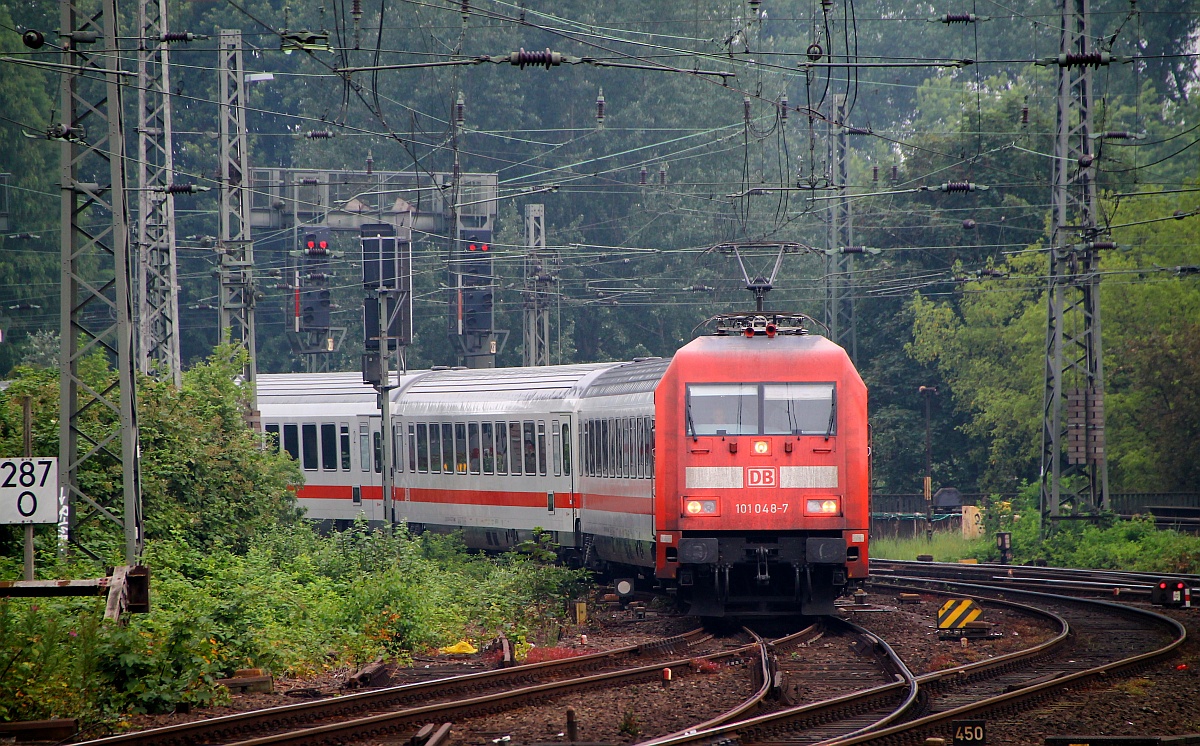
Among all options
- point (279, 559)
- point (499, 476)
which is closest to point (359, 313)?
point (499, 476)

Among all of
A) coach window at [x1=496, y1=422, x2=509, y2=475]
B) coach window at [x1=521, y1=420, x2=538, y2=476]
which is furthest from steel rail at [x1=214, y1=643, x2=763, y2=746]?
coach window at [x1=496, y1=422, x2=509, y2=475]

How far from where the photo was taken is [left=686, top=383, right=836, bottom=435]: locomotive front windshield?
17.8 m

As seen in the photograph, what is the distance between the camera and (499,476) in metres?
27.4

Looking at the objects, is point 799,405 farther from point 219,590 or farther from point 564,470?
point 564,470

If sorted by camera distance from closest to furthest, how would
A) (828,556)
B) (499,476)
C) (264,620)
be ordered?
(264,620) < (828,556) < (499,476)

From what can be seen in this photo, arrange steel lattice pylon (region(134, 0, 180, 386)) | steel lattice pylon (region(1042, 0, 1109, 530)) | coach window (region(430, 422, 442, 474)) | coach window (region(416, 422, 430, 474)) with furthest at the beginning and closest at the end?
coach window (region(416, 422, 430, 474)) < coach window (region(430, 422, 442, 474)) < steel lattice pylon (region(1042, 0, 1109, 530)) < steel lattice pylon (region(134, 0, 180, 386))

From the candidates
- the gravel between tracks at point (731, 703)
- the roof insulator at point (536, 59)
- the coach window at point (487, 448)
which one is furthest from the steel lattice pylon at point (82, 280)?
the coach window at point (487, 448)

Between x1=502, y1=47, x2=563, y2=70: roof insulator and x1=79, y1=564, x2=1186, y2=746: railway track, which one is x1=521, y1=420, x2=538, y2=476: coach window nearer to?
x1=79, y1=564, x2=1186, y2=746: railway track

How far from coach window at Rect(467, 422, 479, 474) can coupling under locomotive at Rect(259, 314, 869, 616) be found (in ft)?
3.42

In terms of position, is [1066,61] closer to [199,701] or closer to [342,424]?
[199,701]

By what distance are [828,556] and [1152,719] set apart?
6.25m

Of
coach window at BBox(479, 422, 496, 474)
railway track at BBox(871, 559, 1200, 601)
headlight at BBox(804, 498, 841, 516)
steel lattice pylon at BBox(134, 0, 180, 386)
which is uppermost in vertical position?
steel lattice pylon at BBox(134, 0, 180, 386)

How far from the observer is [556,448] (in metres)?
25.4

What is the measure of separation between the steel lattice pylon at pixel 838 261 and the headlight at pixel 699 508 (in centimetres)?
1680
